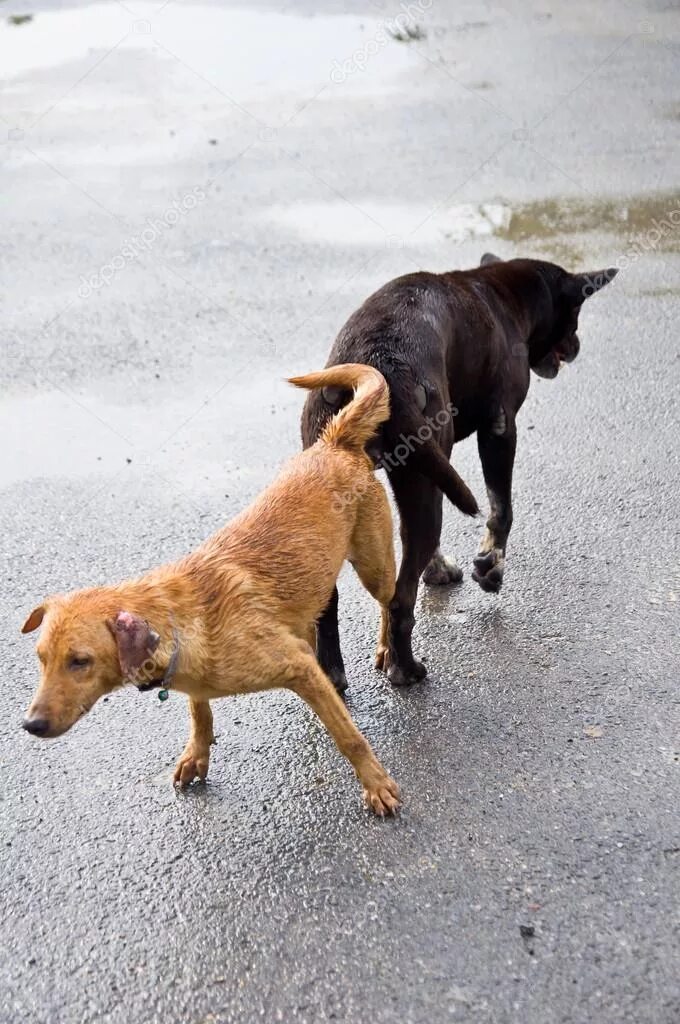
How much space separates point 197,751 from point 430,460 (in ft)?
4.23

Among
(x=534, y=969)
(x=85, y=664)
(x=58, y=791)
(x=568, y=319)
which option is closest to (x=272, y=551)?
(x=85, y=664)

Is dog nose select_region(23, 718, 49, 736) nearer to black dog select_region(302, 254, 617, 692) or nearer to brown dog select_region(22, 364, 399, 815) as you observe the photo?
brown dog select_region(22, 364, 399, 815)

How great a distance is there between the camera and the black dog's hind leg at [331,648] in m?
4.49

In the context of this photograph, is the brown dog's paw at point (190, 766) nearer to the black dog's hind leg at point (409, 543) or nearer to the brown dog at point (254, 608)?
the brown dog at point (254, 608)

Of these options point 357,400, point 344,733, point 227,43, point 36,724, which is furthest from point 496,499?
point 227,43

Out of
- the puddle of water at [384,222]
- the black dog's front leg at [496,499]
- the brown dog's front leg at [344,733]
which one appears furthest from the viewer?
the puddle of water at [384,222]

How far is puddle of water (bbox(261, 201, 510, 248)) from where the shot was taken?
29.1 ft

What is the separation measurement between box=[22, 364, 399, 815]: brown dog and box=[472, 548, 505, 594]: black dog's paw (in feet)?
2.34

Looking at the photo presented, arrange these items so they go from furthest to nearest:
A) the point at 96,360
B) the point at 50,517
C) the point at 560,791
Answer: the point at 96,360
the point at 50,517
the point at 560,791

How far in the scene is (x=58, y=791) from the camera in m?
4.15

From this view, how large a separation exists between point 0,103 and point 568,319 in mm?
8849

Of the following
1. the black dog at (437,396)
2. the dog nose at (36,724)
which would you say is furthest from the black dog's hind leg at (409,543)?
the dog nose at (36,724)

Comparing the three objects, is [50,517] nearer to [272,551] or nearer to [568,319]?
[272,551]

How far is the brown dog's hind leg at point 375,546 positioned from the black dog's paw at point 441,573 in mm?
712
